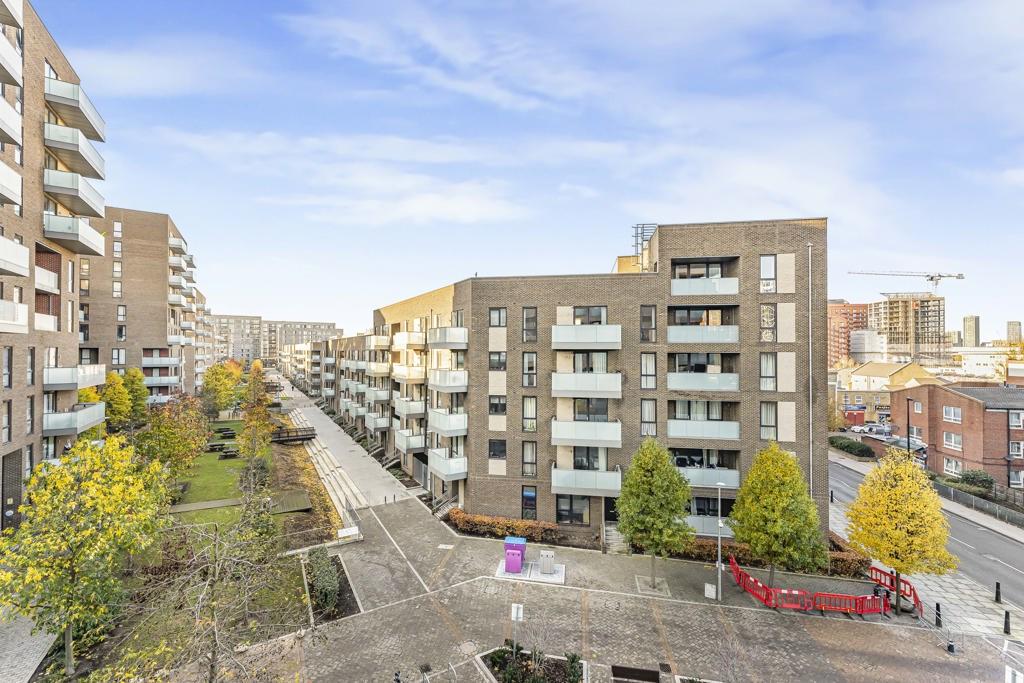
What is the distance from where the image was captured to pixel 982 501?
3069 cm

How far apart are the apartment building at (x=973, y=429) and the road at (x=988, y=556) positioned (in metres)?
10.7

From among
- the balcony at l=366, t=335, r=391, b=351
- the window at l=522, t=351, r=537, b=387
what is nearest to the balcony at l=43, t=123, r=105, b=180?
the balcony at l=366, t=335, r=391, b=351

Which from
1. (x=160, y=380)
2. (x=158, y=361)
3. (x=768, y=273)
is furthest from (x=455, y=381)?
(x=158, y=361)

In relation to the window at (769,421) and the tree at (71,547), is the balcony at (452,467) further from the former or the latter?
the window at (769,421)

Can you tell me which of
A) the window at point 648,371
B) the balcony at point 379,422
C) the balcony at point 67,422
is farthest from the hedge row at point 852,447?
the balcony at point 67,422

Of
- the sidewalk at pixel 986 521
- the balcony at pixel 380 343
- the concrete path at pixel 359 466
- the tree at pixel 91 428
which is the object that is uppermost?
the balcony at pixel 380 343

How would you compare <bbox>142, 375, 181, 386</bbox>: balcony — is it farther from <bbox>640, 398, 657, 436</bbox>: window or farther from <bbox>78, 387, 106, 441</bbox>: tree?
<bbox>640, 398, 657, 436</bbox>: window

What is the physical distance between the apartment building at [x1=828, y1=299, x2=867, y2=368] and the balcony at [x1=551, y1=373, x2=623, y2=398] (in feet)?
615

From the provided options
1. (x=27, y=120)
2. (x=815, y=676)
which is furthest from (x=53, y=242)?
(x=815, y=676)

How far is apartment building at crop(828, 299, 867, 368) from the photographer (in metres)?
174

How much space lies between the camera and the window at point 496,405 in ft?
85.4

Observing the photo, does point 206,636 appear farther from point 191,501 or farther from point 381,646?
point 191,501

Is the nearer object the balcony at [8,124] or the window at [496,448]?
the balcony at [8,124]

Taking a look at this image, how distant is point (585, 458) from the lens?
25031mm
